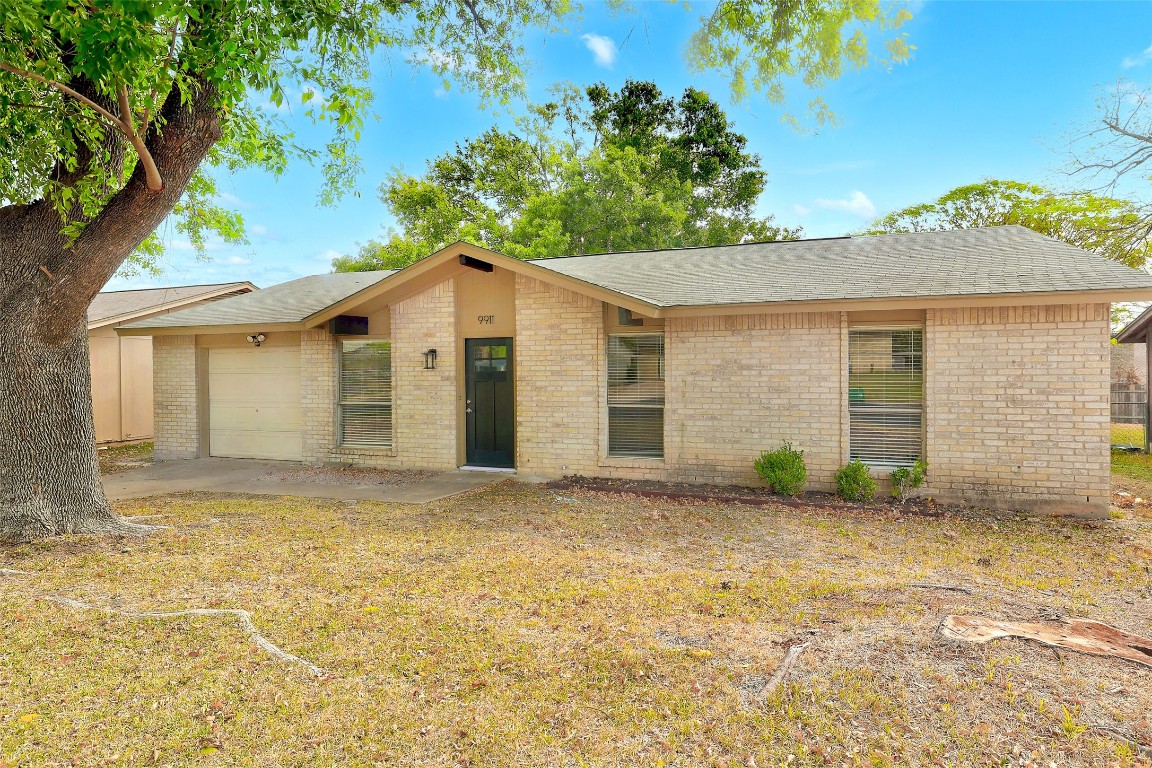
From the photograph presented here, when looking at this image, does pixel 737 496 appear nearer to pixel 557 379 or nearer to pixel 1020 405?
pixel 557 379

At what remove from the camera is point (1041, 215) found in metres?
20.8

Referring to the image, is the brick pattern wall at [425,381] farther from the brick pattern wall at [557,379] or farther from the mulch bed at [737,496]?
the mulch bed at [737,496]

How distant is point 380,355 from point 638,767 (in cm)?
892

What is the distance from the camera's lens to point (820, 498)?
7.83 metres

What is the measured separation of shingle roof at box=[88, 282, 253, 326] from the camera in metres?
14.5

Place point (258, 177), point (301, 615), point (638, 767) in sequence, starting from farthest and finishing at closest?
point (258, 177)
point (301, 615)
point (638, 767)

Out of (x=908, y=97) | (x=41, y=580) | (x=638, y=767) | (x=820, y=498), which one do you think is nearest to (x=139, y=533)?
(x=41, y=580)

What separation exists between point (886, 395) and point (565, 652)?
19.8ft

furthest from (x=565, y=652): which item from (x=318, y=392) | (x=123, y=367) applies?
(x=123, y=367)

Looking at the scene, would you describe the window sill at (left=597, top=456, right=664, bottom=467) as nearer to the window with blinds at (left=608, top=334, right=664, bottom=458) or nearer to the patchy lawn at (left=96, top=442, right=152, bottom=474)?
the window with blinds at (left=608, top=334, right=664, bottom=458)

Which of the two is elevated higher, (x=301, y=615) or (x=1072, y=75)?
(x=1072, y=75)

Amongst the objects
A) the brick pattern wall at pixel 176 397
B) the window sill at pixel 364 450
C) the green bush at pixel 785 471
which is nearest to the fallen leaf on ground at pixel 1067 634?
the green bush at pixel 785 471

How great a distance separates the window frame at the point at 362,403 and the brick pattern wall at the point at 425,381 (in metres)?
0.11

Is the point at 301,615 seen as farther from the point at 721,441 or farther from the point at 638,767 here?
the point at 721,441
